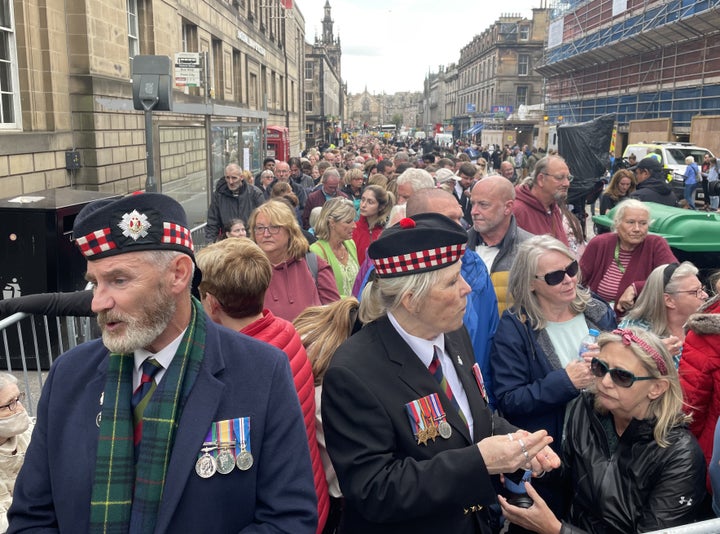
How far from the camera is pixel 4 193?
364 inches

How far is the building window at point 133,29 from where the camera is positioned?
14719mm

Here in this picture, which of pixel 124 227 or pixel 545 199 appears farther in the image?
pixel 545 199

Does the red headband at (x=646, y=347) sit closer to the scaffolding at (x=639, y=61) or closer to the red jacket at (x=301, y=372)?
the red jacket at (x=301, y=372)

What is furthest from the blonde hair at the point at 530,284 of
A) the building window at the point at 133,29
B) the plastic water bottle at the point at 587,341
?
the building window at the point at 133,29

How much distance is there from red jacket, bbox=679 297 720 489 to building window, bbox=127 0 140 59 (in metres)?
14.3

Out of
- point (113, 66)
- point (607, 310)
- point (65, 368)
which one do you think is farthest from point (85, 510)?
point (113, 66)

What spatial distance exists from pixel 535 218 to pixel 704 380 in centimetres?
288

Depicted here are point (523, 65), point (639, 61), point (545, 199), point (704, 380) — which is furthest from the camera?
point (523, 65)

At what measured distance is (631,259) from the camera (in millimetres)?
5418

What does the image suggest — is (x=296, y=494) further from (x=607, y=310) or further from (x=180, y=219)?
(x=607, y=310)

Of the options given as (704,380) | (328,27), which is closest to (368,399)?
(704,380)

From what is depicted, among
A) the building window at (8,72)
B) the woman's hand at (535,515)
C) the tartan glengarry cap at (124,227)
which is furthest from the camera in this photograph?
the building window at (8,72)

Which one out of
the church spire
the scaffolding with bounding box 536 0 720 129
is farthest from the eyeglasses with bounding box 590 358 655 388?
the church spire

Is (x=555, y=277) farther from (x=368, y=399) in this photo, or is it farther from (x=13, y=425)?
(x=13, y=425)
